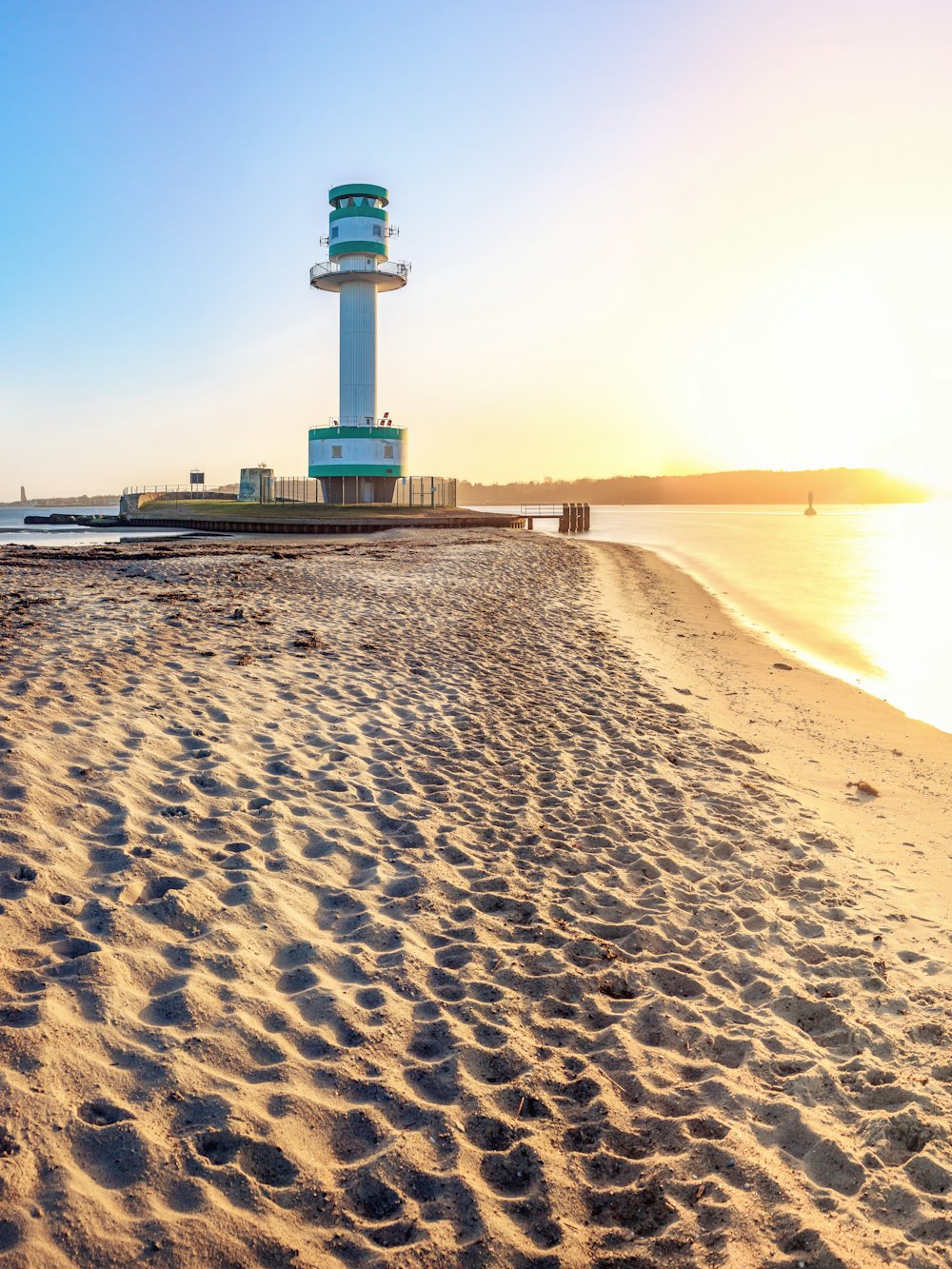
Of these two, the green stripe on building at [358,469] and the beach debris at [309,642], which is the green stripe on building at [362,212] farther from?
the beach debris at [309,642]

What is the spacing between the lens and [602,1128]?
10.4 ft

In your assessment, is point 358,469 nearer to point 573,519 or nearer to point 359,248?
point 359,248

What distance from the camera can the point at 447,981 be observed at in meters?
4.00

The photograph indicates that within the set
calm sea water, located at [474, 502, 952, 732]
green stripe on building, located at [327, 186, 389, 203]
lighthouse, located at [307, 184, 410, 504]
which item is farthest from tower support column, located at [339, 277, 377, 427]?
calm sea water, located at [474, 502, 952, 732]

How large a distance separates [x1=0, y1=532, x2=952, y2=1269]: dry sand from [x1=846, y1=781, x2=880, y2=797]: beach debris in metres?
0.13

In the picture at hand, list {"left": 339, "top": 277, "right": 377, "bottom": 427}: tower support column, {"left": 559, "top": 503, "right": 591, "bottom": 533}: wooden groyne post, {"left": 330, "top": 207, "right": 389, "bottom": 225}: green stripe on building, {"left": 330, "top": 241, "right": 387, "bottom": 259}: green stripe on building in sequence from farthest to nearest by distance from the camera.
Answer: {"left": 559, "top": 503, "right": 591, "bottom": 533}: wooden groyne post < {"left": 339, "top": 277, "right": 377, "bottom": 427}: tower support column < {"left": 330, "top": 207, "right": 389, "bottom": 225}: green stripe on building < {"left": 330, "top": 241, "right": 387, "bottom": 259}: green stripe on building

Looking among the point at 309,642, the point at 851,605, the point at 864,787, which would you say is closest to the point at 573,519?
the point at 851,605

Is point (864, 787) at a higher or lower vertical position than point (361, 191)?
lower

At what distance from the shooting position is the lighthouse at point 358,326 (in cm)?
4619

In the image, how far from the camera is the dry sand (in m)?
2.71

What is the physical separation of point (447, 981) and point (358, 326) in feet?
154

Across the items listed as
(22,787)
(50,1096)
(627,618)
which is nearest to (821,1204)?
(50,1096)

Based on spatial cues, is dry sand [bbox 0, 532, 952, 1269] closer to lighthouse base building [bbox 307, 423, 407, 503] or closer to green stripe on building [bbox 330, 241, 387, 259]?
lighthouse base building [bbox 307, 423, 407, 503]

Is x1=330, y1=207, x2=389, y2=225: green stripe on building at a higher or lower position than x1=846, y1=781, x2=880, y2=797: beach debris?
higher
